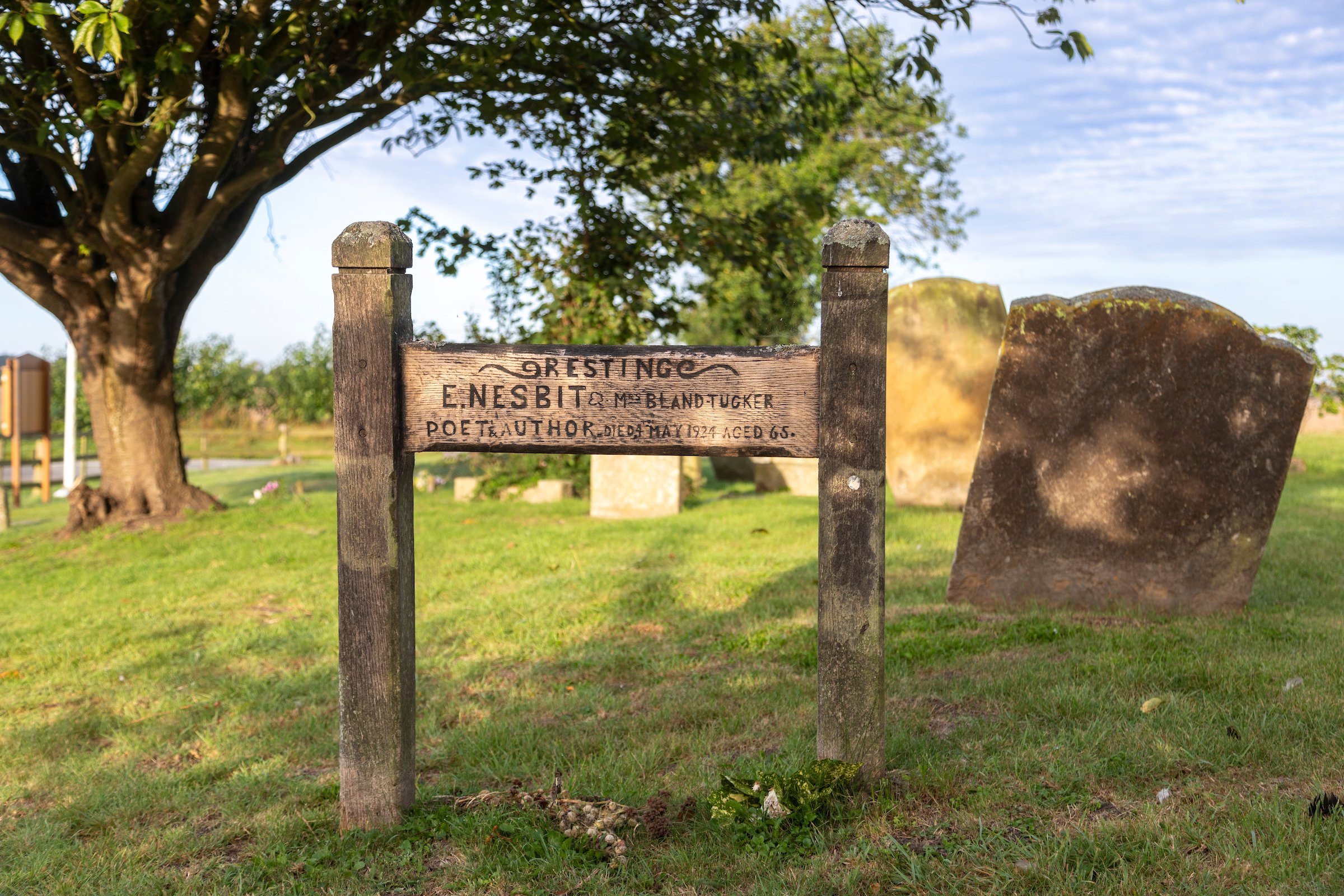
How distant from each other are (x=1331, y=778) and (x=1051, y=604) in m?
2.48

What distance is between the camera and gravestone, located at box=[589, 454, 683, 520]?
11.6m

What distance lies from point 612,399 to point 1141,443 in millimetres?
3704

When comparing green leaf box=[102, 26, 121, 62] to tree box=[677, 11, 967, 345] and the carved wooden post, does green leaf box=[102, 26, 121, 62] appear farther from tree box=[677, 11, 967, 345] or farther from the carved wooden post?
tree box=[677, 11, 967, 345]

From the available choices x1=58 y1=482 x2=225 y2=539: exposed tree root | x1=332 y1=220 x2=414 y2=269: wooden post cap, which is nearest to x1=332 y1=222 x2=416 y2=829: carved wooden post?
x1=332 y1=220 x2=414 y2=269: wooden post cap

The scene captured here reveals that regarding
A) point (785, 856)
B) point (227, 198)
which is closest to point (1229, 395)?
point (785, 856)

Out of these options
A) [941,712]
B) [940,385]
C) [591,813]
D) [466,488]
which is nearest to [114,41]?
[591,813]

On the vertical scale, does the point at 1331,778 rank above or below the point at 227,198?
below

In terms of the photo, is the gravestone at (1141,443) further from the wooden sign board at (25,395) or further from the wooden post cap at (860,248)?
the wooden sign board at (25,395)

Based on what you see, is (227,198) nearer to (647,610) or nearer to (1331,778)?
(647,610)

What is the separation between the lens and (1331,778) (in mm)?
3543

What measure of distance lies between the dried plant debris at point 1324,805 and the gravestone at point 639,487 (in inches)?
336

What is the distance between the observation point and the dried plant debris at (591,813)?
3311mm

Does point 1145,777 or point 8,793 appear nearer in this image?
point 1145,777

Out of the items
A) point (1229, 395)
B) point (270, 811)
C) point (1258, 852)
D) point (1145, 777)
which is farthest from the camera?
point (1229, 395)
